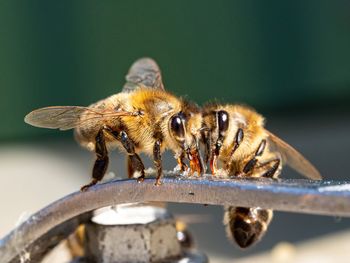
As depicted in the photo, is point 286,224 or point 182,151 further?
point 286,224

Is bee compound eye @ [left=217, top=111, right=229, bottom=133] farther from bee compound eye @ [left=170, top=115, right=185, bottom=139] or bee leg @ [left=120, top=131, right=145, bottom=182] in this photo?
bee leg @ [left=120, top=131, right=145, bottom=182]

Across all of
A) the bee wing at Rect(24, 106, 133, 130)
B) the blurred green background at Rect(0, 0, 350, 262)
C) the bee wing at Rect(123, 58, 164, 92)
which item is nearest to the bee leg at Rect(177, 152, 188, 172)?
the bee wing at Rect(24, 106, 133, 130)

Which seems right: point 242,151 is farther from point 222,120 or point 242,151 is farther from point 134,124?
point 134,124

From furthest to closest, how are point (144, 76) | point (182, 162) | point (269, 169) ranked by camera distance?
point (144, 76), point (269, 169), point (182, 162)

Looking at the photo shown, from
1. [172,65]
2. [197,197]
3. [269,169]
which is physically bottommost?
[197,197]

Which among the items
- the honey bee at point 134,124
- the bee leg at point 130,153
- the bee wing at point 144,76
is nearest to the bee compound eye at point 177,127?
the honey bee at point 134,124

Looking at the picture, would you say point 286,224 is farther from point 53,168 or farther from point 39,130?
point 39,130

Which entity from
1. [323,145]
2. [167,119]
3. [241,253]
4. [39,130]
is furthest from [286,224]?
[167,119]

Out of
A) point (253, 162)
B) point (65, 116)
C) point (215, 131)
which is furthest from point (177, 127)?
point (65, 116)
